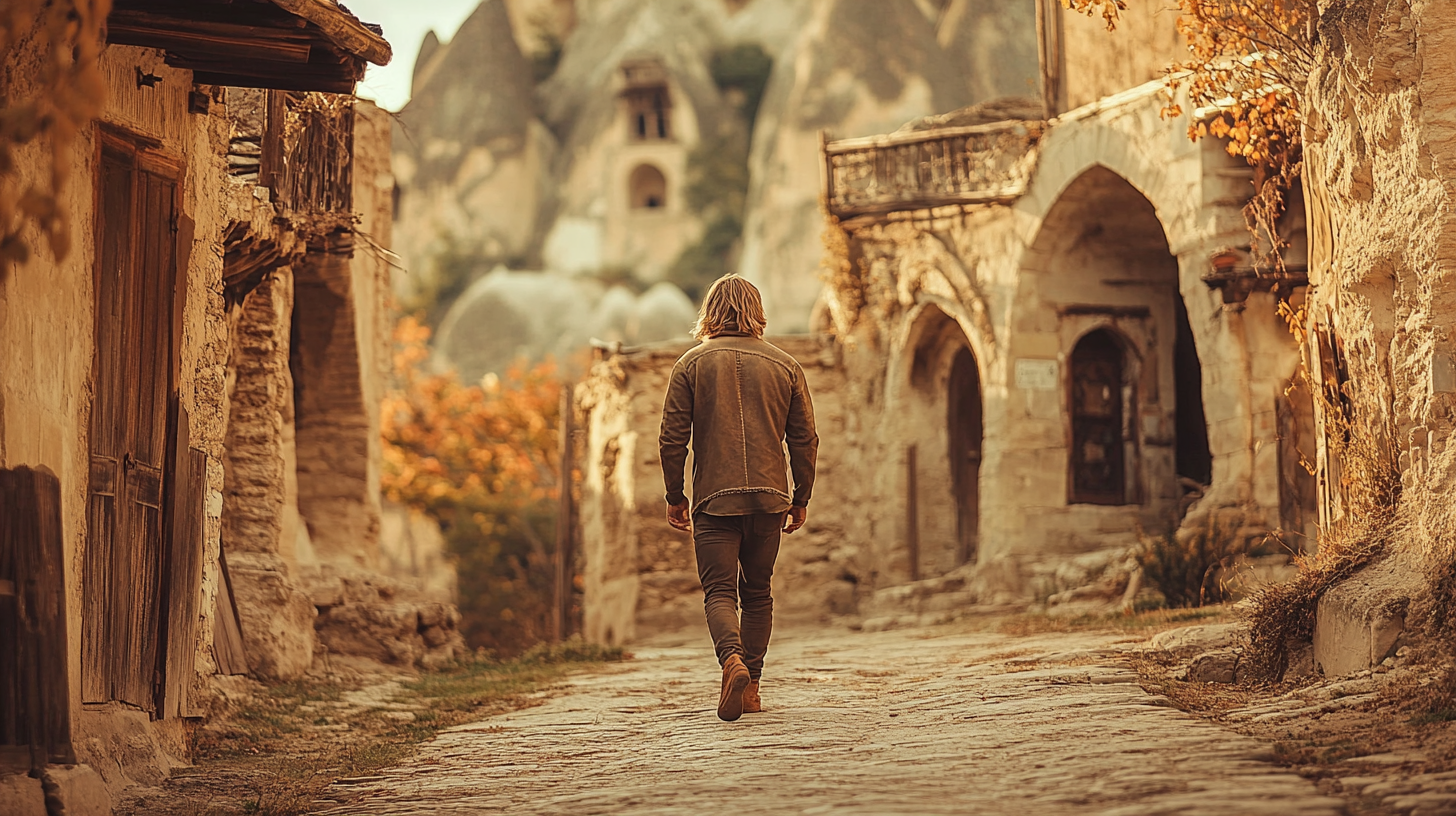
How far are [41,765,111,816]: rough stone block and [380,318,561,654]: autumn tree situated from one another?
21329 millimetres

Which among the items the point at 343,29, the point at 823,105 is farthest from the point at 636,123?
the point at 343,29

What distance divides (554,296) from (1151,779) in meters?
41.8

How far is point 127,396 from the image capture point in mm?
5980

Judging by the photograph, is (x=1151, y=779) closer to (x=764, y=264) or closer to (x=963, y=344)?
(x=963, y=344)

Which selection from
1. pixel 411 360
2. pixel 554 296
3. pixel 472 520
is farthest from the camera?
pixel 554 296

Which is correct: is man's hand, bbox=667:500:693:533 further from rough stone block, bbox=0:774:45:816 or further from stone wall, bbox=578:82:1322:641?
stone wall, bbox=578:82:1322:641

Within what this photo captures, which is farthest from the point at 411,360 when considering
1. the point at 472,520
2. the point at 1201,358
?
the point at 1201,358

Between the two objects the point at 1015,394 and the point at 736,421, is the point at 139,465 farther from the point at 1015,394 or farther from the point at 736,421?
the point at 1015,394

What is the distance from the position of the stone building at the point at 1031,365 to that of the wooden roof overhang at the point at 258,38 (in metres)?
8.43

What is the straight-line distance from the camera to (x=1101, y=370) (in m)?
16.4

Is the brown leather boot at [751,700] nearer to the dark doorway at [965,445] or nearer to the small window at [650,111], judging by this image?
the dark doorway at [965,445]

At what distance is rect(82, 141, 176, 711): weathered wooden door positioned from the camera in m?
5.68

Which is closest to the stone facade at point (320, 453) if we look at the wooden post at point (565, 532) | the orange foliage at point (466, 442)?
the wooden post at point (565, 532)

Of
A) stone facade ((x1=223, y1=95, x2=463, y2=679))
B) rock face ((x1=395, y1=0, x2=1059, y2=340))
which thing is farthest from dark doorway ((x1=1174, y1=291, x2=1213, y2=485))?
rock face ((x1=395, y1=0, x2=1059, y2=340))
